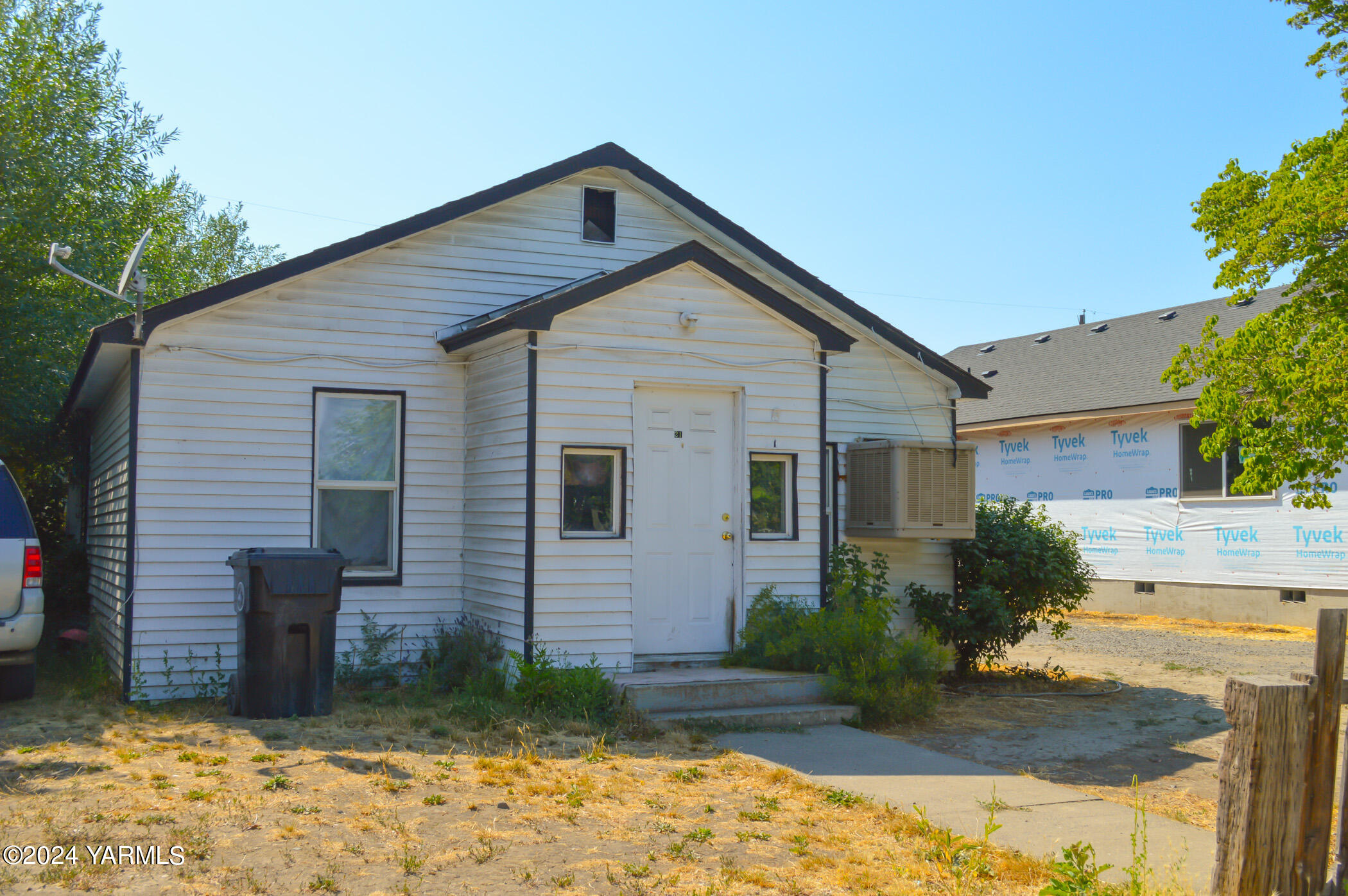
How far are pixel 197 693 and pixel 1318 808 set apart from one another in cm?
812

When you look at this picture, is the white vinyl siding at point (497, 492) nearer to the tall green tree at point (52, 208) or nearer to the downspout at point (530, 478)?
the downspout at point (530, 478)

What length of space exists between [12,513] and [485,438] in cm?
387

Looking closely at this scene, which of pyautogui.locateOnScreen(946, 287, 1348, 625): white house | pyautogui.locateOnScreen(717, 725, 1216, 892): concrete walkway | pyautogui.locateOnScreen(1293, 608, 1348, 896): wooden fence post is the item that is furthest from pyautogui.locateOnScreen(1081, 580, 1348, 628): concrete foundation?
pyautogui.locateOnScreen(1293, 608, 1348, 896): wooden fence post

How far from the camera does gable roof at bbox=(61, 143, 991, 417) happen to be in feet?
29.0

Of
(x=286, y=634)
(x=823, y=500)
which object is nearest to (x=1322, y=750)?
(x=823, y=500)

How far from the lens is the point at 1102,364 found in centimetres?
2108

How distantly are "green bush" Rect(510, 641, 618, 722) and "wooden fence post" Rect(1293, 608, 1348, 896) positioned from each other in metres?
4.93

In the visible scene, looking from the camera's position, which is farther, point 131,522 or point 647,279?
point 647,279

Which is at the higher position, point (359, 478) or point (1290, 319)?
point (1290, 319)

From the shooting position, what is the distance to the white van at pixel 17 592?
27.3ft

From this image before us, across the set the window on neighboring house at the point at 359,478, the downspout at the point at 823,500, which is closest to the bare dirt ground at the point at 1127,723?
the downspout at the point at 823,500

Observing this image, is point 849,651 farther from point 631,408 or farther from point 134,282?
point 134,282

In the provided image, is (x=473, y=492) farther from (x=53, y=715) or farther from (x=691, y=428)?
(x=53, y=715)

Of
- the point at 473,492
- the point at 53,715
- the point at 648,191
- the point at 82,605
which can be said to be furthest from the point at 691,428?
the point at 82,605
